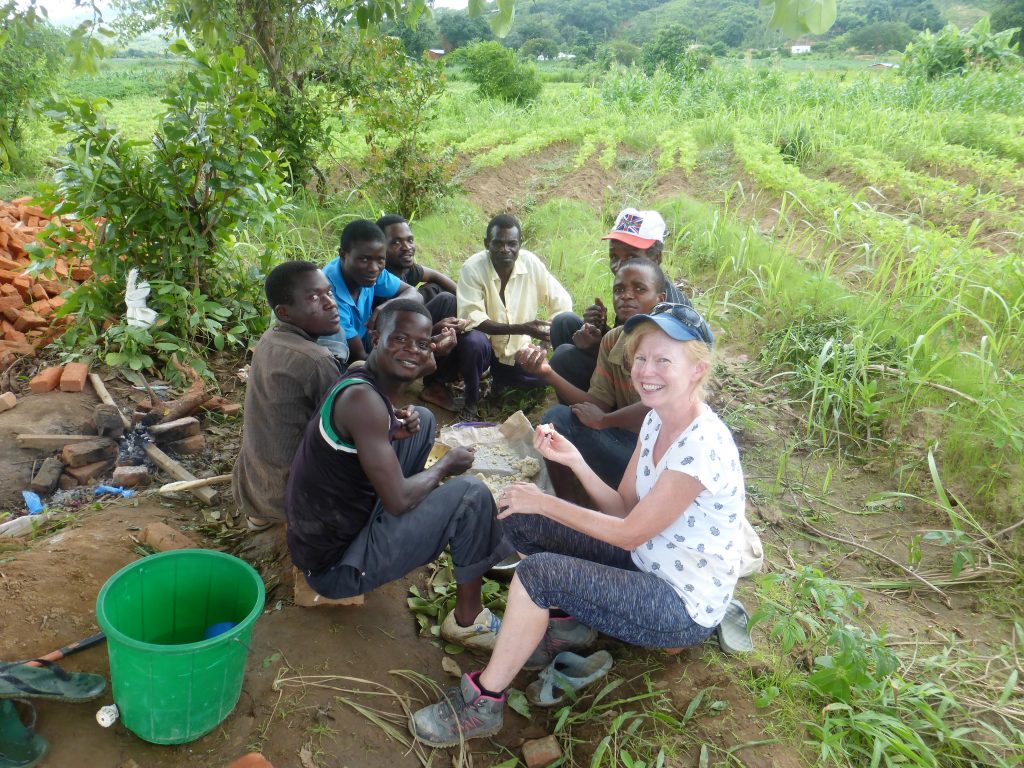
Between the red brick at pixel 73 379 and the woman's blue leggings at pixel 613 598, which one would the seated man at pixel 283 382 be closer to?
the woman's blue leggings at pixel 613 598

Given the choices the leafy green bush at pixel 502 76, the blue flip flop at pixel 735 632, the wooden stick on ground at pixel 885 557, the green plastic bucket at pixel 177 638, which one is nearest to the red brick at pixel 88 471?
the green plastic bucket at pixel 177 638

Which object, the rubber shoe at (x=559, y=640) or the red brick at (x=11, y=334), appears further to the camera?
the red brick at (x=11, y=334)

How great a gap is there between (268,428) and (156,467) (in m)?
1.15

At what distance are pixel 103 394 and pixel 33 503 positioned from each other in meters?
0.81

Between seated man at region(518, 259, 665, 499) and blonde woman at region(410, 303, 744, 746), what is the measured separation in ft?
2.45

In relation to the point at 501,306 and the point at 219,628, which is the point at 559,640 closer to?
the point at 219,628

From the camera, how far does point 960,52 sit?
12758 mm

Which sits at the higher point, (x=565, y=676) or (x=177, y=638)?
(x=177, y=638)

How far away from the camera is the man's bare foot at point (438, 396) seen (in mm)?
4180

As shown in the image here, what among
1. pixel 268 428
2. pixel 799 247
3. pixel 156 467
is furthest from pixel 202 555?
pixel 799 247

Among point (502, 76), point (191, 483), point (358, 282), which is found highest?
point (502, 76)

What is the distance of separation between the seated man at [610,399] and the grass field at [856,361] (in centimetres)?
83

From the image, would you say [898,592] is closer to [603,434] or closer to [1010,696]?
[1010,696]

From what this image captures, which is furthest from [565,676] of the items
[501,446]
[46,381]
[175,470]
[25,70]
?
[25,70]
